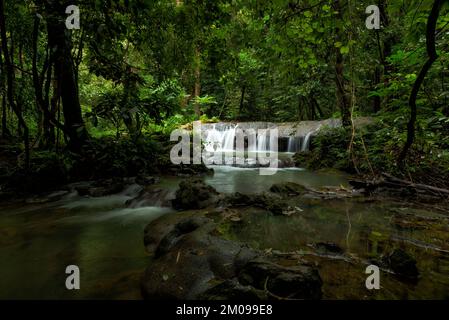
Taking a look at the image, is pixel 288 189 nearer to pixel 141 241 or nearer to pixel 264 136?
pixel 141 241

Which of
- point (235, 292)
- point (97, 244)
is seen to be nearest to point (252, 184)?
point (97, 244)

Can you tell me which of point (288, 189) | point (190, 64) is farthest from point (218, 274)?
point (190, 64)

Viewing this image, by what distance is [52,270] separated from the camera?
278 cm

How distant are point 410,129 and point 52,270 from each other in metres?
3.94

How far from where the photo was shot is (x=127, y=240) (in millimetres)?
3609

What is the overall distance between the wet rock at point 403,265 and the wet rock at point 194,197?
2.71 metres

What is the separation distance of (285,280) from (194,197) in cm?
287

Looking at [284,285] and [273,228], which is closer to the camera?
[284,285]

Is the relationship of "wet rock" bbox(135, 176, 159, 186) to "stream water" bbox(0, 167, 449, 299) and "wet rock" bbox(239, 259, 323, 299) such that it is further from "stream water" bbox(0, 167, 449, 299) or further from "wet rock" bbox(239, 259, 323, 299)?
"wet rock" bbox(239, 259, 323, 299)

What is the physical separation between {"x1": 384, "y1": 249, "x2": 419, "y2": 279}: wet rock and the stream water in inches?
4.2

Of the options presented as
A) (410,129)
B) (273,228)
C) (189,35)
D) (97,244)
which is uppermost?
(189,35)

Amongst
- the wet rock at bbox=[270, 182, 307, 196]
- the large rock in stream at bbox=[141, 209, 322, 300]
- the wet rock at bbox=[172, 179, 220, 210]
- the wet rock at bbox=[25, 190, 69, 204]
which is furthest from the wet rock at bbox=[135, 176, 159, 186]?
the large rock in stream at bbox=[141, 209, 322, 300]

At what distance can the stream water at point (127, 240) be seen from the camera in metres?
2.37
